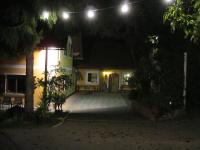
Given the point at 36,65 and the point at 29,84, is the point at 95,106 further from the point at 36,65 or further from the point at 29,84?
the point at 29,84

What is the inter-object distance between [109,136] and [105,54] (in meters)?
37.9

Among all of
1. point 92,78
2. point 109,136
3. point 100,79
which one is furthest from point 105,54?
point 109,136

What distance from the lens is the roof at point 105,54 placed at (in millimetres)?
49062

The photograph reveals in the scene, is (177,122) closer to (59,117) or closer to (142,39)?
(59,117)

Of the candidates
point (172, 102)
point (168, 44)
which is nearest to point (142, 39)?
point (168, 44)

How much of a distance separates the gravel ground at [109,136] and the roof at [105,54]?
97.5 ft

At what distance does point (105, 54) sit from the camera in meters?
51.7

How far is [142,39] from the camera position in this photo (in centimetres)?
3522

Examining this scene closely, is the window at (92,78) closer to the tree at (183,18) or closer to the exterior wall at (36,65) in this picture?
the exterior wall at (36,65)

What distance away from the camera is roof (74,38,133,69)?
49.1 m

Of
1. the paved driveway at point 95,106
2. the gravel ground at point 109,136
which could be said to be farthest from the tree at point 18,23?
the paved driveway at point 95,106

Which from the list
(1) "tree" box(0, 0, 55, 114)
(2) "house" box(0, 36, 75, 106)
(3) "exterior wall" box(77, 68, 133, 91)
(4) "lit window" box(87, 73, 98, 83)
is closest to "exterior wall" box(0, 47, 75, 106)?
(2) "house" box(0, 36, 75, 106)

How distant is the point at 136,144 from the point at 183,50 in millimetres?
12467

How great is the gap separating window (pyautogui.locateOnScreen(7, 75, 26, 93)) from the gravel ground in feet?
31.8
